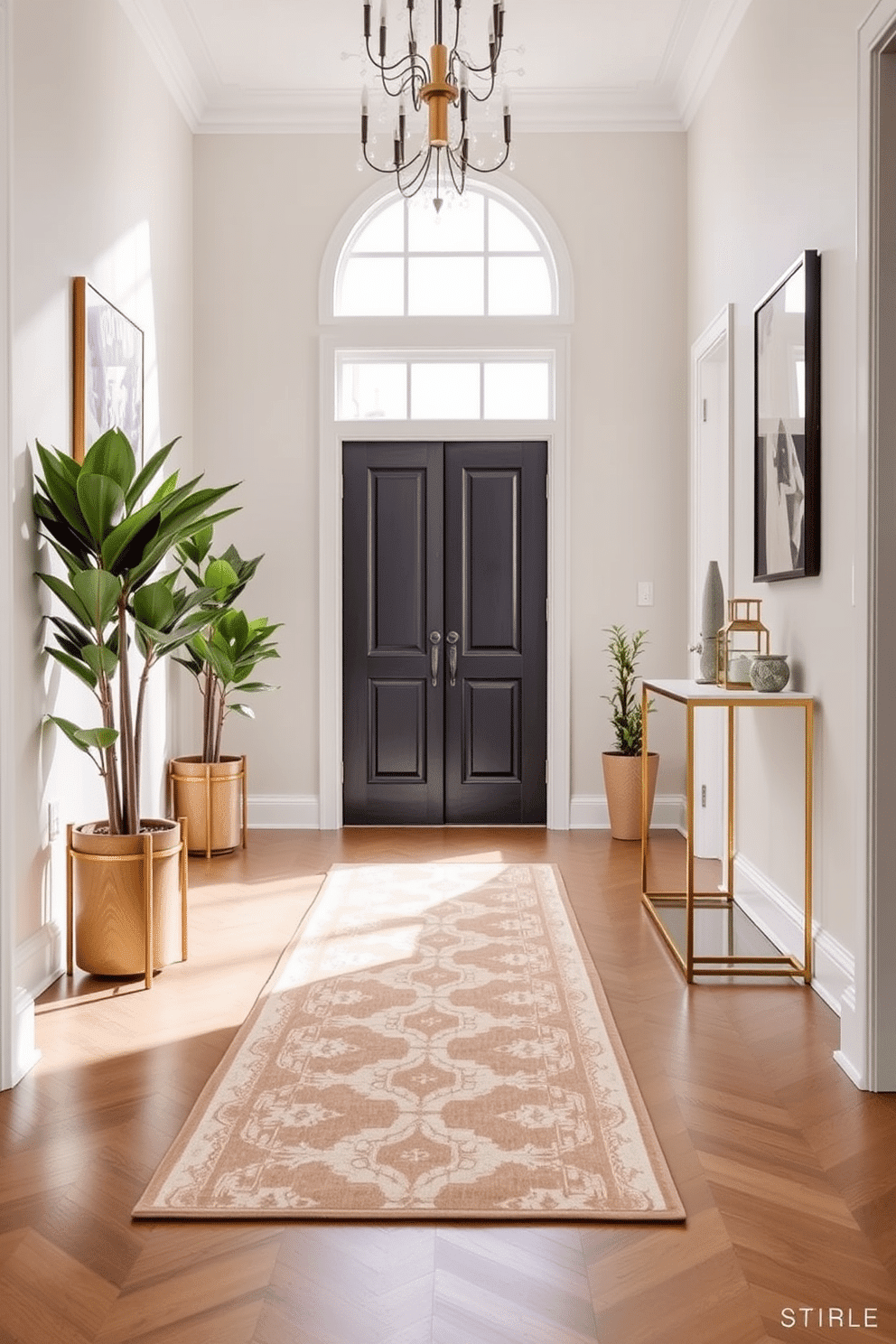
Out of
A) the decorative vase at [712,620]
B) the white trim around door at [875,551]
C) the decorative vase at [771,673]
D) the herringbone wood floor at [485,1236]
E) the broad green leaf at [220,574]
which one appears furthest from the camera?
the broad green leaf at [220,574]

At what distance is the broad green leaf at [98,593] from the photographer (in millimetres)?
3279

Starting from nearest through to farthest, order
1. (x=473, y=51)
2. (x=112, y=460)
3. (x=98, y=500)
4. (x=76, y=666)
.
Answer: (x=98, y=500), (x=112, y=460), (x=76, y=666), (x=473, y=51)

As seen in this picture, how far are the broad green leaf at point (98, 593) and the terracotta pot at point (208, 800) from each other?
1.90 metres

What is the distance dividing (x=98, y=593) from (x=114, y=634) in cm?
26

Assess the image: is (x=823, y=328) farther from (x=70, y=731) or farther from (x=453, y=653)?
(x=453, y=653)

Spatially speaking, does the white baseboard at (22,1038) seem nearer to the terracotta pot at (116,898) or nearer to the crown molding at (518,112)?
the terracotta pot at (116,898)

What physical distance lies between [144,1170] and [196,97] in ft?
17.2

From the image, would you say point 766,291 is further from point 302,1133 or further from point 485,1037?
point 302,1133

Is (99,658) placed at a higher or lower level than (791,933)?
higher

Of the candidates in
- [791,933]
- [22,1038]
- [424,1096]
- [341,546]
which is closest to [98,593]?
[22,1038]

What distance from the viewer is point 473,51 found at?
17.2 feet

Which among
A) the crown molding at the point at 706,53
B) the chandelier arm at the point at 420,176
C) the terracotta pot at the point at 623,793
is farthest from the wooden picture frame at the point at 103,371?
the crown molding at the point at 706,53

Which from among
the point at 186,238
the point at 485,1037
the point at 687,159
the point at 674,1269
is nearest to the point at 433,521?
the point at 186,238

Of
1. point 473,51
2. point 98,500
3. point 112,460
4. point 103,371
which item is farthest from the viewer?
point 473,51
